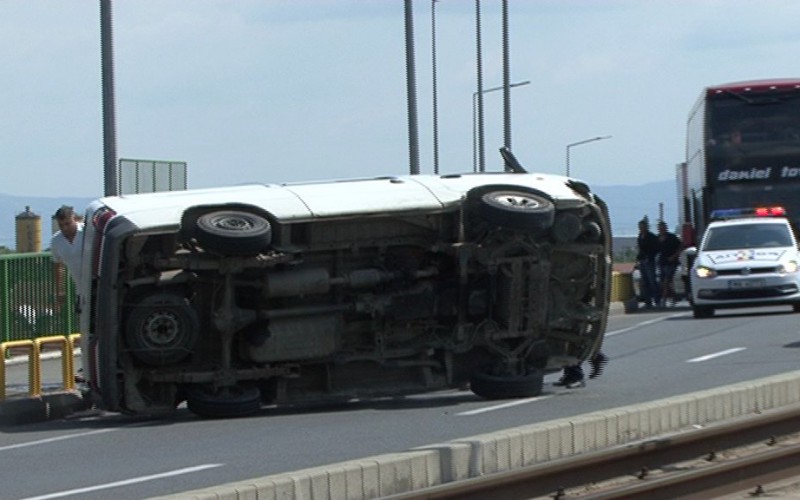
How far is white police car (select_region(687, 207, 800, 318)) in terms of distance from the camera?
102 feet

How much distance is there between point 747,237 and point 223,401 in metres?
18.3

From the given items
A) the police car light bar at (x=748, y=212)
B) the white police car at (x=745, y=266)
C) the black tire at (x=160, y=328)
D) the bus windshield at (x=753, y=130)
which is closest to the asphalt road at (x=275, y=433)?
the black tire at (x=160, y=328)

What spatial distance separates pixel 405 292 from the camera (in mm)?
16281

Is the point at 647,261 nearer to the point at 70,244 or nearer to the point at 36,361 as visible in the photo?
the point at 36,361

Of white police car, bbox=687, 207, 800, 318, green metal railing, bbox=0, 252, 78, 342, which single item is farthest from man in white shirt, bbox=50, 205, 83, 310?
white police car, bbox=687, 207, 800, 318

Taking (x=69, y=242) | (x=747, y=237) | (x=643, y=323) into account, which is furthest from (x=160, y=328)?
(x=747, y=237)

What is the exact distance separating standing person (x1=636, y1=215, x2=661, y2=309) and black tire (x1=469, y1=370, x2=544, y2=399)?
2160 cm

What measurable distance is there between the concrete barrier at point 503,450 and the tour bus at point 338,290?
254cm

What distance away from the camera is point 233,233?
50.4 ft

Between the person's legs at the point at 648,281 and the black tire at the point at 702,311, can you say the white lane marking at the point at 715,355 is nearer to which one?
the black tire at the point at 702,311

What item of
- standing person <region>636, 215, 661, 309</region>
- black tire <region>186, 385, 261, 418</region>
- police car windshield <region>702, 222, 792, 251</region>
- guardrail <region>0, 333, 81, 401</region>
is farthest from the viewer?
standing person <region>636, 215, 661, 309</region>

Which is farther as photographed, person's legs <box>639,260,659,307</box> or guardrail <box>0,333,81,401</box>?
person's legs <box>639,260,659,307</box>

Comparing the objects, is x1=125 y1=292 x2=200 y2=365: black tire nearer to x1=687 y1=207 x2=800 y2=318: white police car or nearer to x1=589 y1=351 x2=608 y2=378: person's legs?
x1=589 y1=351 x2=608 y2=378: person's legs

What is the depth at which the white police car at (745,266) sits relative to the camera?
3108 cm
